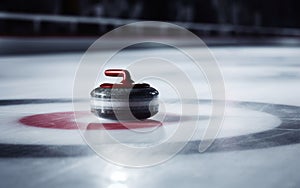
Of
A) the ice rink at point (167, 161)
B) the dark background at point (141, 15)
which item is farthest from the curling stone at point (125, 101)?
the dark background at point (141, 15)

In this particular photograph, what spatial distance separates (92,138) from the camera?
2488 millimetres

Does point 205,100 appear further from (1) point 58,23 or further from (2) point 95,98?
(1) point 58,23

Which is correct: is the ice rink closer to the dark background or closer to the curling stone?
the curling stone

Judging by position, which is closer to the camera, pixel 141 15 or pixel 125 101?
pixel 125 101

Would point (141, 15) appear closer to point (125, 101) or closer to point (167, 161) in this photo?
point (125, 101)

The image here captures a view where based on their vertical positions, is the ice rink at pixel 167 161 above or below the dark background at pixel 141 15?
above

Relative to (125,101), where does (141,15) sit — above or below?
below

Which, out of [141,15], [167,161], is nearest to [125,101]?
[167,161]

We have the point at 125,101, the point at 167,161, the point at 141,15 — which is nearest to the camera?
the point at 167,161

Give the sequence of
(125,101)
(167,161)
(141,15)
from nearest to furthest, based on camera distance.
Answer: (167,161) < (125,101) < (141,15)

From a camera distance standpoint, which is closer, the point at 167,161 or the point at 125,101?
the point at 167,161

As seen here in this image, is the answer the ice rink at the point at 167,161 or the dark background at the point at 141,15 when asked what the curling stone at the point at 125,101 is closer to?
the ice rink at the point at 167,161

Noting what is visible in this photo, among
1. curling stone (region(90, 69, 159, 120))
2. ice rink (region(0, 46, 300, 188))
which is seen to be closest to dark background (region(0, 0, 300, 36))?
ice rink (region(0, 46, 300, 188))

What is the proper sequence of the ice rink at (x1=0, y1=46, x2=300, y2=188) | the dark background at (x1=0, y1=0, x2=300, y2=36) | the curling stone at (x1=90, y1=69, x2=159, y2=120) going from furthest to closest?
1. the dark background at (x1=0, y1=0, x2=300, y2=36)
2. the curling stone at (x1=90, y1=69, x2=159, y2=120)
3. the ice rink at (x1=0, y1=46, x2=300, y2=188)
